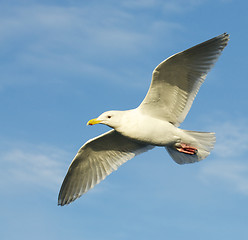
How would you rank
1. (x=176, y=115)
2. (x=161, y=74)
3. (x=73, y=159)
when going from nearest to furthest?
(x=161, y=74) < (x=176, y=115) < (x=73, y=159)

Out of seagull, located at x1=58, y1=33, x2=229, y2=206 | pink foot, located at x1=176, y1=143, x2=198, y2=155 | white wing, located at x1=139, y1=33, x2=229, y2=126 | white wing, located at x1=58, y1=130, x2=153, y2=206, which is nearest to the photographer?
Answer: white wing, located at x1=139, y1=33, x2=229, y2=126

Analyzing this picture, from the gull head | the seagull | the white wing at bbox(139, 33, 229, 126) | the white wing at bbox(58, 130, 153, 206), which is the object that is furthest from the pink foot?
the gull head

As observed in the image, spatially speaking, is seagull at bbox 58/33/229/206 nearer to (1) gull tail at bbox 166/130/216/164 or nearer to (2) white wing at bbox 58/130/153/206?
(1) gull tail at bbox 166/130/216/164

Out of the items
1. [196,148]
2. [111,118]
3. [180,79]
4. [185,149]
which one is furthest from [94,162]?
[180,79]

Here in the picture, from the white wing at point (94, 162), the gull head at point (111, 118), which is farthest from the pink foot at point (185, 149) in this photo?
the gull head at point (111, 118)

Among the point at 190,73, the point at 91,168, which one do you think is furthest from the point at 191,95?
the point at 91,168

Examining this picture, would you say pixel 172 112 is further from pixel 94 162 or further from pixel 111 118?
pixel 94 162

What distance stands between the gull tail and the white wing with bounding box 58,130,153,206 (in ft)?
2.75

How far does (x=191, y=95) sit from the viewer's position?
1127 centimetres

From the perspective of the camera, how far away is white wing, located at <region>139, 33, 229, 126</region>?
10711 mm

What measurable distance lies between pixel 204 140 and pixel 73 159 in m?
3.18

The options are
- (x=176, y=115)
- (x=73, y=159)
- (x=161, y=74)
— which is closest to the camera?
(x=161, y=74)

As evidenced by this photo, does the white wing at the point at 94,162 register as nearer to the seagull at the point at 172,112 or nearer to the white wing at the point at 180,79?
the seagull at the point at 172,112

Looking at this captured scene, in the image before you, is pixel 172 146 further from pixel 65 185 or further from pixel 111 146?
pixel 65 185
